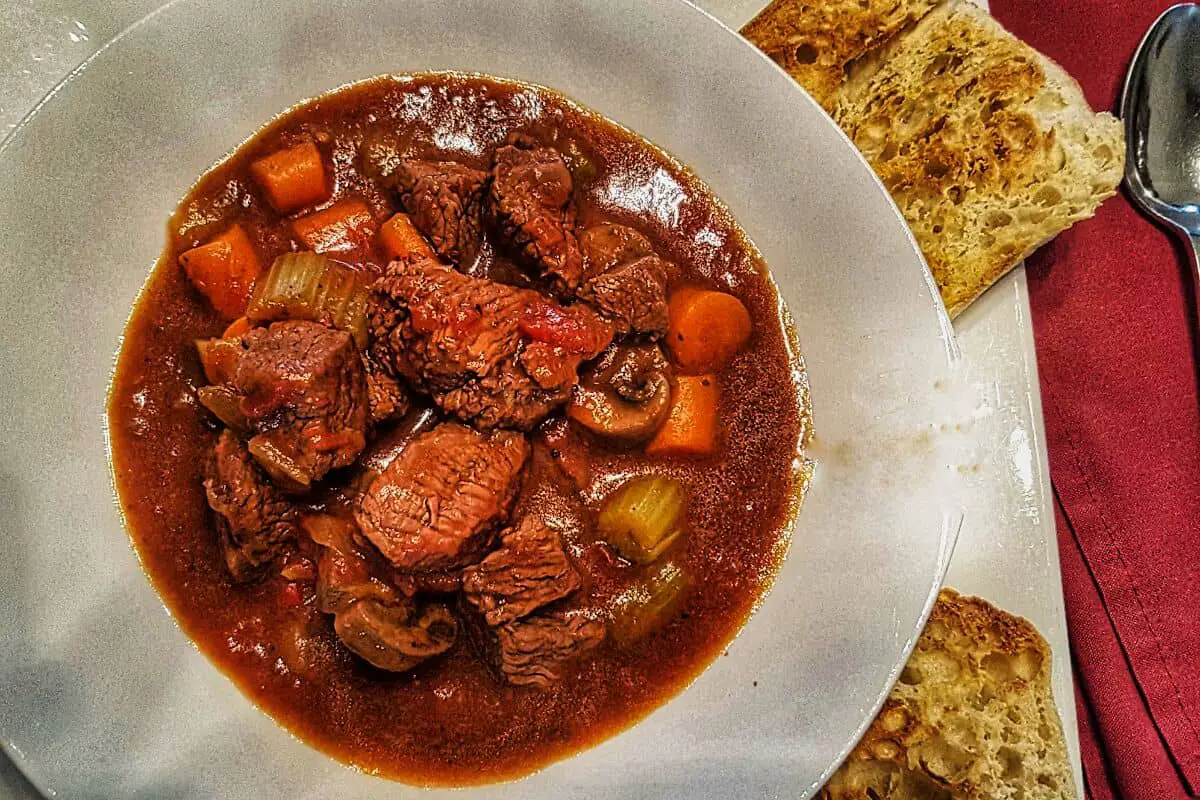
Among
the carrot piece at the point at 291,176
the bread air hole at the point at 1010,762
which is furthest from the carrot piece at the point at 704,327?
the bread air hole at the point at 1010,762

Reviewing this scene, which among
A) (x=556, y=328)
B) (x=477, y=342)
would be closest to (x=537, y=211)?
(x=556, y=328)

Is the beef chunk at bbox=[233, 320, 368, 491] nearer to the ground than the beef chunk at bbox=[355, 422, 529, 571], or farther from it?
farther from it

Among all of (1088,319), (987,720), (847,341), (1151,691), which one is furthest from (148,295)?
(1151,691)

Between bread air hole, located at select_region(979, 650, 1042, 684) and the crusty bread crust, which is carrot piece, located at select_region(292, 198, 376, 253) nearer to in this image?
the crusty bread crust

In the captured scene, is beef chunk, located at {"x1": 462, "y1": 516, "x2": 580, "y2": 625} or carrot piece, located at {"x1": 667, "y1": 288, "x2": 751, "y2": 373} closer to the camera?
beef chunk, located at {"x1": 462, "y1": 516, "x2": 580, "y2": 625}

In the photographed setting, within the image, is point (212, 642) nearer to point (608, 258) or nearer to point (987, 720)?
point (608, 258)

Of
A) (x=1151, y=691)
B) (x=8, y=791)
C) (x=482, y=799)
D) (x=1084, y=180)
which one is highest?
(x=1084, y=180)

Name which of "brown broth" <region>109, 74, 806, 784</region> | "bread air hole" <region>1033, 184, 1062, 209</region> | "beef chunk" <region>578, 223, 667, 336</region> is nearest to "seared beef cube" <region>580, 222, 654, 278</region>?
"beef chunk" <region>578, 223, 667, 336</region>
